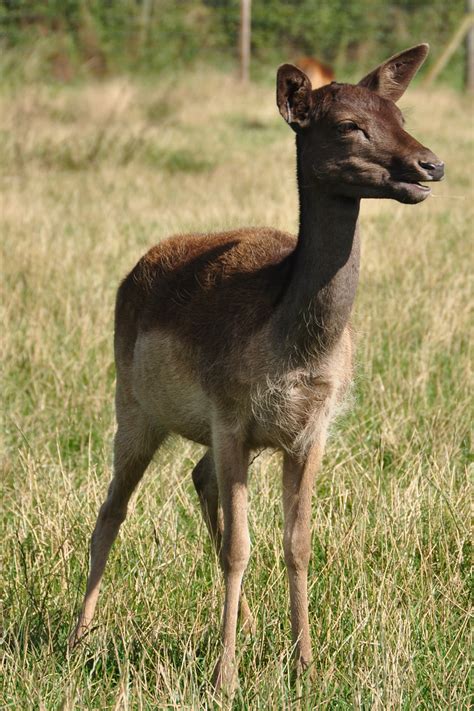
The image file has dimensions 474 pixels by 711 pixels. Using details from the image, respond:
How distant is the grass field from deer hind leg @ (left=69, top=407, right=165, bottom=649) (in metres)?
0.14

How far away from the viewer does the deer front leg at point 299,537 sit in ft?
12.1

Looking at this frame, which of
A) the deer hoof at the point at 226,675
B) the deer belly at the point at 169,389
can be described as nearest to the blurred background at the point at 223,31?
the deer belly at the point at 169,389

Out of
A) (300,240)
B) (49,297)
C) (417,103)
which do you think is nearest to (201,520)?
(300,240)

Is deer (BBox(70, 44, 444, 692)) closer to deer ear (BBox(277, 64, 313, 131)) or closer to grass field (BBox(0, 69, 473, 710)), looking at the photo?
deer ear (BBox(277, 64, 313, 131))

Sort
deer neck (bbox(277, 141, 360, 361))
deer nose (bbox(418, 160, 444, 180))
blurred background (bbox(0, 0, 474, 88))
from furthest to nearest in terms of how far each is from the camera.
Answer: blurred background (bbox(0, 0, 474, 88)) → deer neck (bbox(277, 141, 360, 361)) → deer nose (bbox(418, 160, 444, 180))

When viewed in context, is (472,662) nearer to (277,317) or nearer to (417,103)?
(277,317)

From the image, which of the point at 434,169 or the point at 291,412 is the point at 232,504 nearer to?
the point at 291,412

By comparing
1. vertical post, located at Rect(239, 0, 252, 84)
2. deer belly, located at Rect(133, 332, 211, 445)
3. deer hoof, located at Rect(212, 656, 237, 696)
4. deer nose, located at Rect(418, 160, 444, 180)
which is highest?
vertical post, located at Rect(239, 0, 252, 84)

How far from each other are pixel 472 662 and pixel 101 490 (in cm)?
194

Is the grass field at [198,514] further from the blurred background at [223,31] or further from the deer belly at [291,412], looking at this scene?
the blurred background at [223,31]

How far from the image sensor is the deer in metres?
3.47

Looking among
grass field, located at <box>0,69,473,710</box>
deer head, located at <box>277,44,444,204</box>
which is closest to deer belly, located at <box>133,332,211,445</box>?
grass field, located at <box>0,69,473,710</box>

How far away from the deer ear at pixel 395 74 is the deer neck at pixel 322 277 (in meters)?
0.45

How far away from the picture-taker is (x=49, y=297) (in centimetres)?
750
